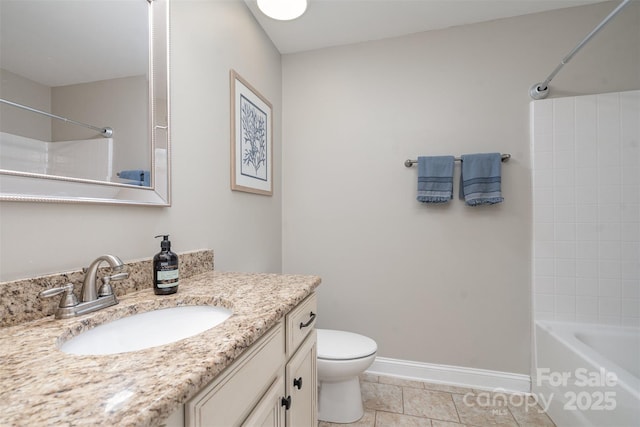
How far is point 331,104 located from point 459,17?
970 mm

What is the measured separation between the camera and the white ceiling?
Answer: 68.3 inches

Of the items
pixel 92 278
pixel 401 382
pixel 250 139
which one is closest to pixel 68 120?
pixel 92 278

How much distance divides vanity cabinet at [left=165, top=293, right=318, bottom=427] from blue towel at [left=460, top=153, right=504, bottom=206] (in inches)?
49.6

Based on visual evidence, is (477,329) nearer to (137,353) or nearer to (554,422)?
(554,422)

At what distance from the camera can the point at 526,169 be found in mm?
1829

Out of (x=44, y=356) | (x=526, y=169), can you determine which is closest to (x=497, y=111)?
(x=526, y=169)

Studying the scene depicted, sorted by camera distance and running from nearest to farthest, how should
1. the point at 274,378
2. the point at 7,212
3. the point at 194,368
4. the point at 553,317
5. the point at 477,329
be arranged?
the point at 194,368 → the point at 7,212 → the point at 274,378 → the point at 553,317 → the point at 477,329

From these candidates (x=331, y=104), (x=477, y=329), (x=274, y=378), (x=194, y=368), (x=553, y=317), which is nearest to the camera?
(x=194, y=368)

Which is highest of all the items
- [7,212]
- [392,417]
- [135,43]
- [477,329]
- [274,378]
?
[135,43]

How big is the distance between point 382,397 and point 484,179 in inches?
58.9

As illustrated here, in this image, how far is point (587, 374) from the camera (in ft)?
4.29

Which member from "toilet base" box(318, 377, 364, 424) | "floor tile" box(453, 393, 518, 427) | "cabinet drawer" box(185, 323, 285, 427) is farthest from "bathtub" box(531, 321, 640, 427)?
"cabinet drawer" box(185, 323, 285, 427)

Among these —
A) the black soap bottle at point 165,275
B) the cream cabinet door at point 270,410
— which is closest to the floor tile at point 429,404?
the cream cabinet door at point 270,410
